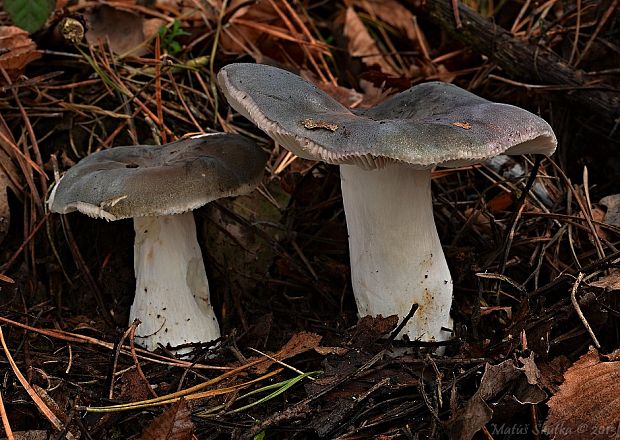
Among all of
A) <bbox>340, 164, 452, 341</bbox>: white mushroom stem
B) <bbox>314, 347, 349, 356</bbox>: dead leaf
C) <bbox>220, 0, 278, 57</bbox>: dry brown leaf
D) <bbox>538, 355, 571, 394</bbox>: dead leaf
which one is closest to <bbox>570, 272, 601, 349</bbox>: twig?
<bbox>538, 355, 571, 394</bbox>: dead leaf

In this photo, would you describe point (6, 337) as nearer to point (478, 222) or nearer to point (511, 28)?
point (478, 222)

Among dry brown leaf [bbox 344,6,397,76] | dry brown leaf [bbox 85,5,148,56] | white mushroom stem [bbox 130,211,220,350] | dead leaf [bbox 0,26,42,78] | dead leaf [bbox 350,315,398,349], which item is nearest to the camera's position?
dead leaf [bbox 350,315,398,349]

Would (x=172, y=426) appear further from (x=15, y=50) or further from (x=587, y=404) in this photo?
(x=15, y=50)

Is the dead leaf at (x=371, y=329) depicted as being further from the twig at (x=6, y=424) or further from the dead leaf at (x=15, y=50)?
the dead leaf at (x=15, y=50)

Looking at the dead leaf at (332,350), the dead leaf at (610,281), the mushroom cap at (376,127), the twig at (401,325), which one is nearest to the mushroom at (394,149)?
the mushroom cap at (376,127)

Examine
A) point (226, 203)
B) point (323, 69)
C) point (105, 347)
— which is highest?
point (323, 69)

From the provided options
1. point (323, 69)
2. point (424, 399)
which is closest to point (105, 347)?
point (424, 399)

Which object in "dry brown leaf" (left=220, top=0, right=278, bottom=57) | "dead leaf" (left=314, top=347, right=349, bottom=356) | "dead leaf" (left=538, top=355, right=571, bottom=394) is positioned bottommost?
"dead leaf" (left=538, top=355, right=571, bottom=394)

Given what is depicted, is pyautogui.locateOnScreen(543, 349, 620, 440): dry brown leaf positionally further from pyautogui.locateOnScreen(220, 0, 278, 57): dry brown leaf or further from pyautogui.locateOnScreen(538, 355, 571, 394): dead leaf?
pyautogui.locateOnScreen(220, 0, 278, 57): dry brown leaf
